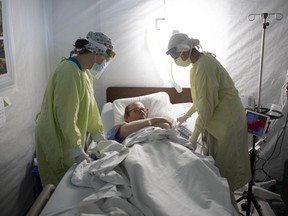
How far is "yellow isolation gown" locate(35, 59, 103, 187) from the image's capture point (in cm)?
149

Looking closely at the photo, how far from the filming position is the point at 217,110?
1884 mm

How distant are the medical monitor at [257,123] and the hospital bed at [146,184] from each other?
583mm

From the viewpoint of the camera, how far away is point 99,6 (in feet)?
8.52

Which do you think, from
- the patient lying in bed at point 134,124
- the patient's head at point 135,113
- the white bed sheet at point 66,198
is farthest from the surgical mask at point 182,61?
the white bed sheet at point 66,198

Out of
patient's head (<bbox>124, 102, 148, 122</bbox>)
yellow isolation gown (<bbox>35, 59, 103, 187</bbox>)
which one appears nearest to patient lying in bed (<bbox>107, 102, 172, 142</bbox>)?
patient's head (<bbox>124, 102, 148, 122</bbox>)

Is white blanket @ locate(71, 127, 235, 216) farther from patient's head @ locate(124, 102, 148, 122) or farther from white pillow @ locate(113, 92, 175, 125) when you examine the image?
white pillow @ locate(113, 92, 175, 125)

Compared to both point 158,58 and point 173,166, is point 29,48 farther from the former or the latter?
point 173,166

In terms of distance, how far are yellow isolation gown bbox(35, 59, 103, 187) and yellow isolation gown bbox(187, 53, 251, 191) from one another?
722 mm

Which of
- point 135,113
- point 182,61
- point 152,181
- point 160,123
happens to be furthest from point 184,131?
point 152,181

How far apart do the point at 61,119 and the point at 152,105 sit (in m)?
1.10

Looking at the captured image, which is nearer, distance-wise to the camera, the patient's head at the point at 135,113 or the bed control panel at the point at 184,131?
the bed control panel at the point at 184,131

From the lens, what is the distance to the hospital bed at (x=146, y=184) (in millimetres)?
1090

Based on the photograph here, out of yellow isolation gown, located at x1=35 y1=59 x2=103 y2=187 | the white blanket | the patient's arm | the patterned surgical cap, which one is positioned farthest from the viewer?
the patient's arm

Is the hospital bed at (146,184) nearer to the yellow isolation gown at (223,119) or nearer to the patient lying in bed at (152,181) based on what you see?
the patient lying in bed at (152,181)
